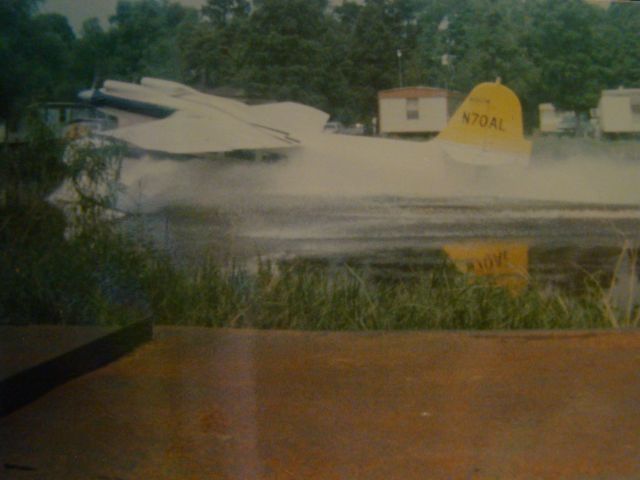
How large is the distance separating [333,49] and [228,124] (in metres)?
1.35

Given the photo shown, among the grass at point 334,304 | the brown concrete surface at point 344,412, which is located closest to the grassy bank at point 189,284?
the grass at point 334,304

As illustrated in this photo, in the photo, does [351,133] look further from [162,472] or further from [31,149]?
[162,472]

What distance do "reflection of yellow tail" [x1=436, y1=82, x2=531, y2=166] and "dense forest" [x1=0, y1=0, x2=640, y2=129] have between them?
0.57 ft

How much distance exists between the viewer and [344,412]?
6.60 m

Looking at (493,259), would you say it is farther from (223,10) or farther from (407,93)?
Answer: (223,10)

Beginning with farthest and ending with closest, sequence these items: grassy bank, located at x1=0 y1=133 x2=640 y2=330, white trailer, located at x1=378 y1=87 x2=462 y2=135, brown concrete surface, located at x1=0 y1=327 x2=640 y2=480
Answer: white trailer, located at x1=378 y1=87 x2=462 y2=135 → grassy bank, located at x1=0 y1=133 x2=640 y2=330 → brown concrete surface, located at x1=0 y1=327 x2=640 y2=480

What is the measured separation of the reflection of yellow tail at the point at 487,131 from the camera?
10.1 meters

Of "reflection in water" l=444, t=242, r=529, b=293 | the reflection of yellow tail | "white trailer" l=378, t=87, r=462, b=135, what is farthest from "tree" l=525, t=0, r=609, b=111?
"reflection in water" l=444, t=242, r=529, b=293

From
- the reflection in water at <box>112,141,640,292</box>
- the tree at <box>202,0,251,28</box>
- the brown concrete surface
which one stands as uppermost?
the tree at <box>202,0,251,28</box>

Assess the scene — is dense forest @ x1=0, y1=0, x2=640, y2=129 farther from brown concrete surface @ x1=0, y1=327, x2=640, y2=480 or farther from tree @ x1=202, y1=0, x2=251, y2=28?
brown concrete surface @ x1=0, y1=327, x2=640, y2=480

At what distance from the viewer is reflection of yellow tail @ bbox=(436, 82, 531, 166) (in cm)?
1006

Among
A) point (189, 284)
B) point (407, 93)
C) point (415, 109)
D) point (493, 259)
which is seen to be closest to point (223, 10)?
point (407, 93)

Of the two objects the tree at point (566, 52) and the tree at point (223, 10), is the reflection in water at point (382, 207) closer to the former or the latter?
the tree at point (566, 52)

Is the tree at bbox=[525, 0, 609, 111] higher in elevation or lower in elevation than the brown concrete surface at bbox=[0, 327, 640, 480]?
higher
